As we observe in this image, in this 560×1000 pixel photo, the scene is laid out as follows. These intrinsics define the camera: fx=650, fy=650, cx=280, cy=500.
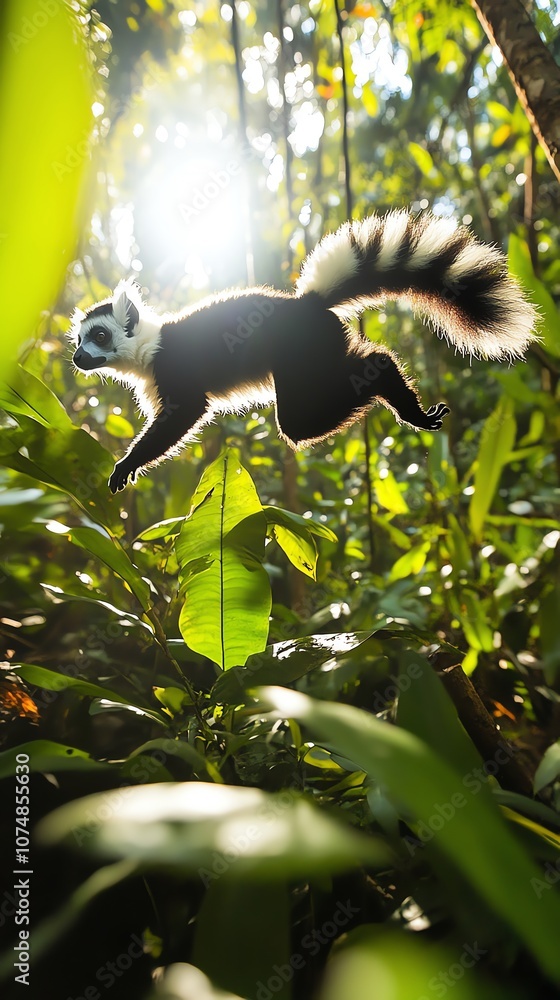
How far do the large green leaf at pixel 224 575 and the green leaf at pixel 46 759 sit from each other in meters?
0.25

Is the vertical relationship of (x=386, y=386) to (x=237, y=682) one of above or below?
above

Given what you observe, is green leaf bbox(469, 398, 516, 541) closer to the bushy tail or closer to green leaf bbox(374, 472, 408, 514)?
green leaf bbox(374, 472, 408, 514)

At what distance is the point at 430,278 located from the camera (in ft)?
3.03

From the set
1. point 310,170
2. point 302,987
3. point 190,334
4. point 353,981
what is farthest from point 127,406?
point 310,170

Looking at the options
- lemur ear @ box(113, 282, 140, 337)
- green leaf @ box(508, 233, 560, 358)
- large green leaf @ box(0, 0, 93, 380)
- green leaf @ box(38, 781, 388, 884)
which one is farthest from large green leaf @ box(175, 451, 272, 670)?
green leaf @ box(508, 233, 560, 358)

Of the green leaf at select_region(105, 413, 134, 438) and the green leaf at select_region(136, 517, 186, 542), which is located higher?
the green leaf at select_region(105, 413, 134, 438)

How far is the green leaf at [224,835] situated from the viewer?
1.16 feet

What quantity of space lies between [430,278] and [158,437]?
1.46ft

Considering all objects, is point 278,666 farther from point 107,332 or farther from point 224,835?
point 107,332

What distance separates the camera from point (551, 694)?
141 centimetres

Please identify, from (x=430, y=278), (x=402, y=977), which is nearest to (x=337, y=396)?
(x=430, y=278)

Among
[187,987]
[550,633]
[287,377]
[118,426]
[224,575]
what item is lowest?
[550,633]

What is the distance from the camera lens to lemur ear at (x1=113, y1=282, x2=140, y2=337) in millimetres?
1100

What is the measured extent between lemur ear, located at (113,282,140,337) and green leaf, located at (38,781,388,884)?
2.73 feet
